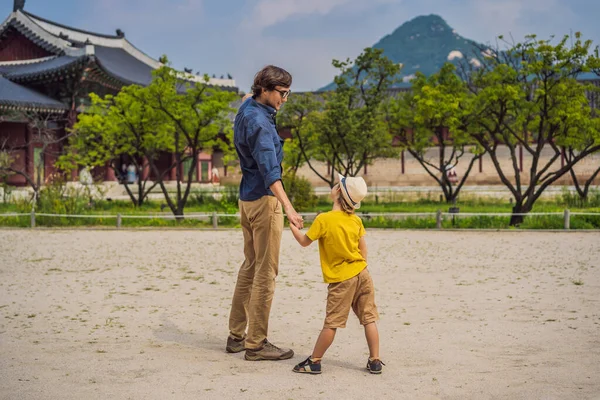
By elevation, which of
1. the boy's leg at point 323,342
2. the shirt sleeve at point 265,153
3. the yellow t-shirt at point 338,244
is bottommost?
the boy's leg at point 323,342

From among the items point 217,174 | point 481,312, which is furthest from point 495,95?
point 217,174

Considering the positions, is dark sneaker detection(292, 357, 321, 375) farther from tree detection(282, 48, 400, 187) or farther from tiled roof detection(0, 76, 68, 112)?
tiled roof detection(0, 76, 68, 112)

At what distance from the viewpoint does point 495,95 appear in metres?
16.4

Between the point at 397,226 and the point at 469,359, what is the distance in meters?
12.6

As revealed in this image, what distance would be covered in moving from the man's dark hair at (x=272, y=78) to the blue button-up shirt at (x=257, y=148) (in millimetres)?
153

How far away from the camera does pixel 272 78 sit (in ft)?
15.2

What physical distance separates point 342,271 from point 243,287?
2.89ft

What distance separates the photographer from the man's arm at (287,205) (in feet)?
13.8

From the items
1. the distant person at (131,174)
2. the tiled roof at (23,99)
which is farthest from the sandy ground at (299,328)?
the distant person at (131,174)

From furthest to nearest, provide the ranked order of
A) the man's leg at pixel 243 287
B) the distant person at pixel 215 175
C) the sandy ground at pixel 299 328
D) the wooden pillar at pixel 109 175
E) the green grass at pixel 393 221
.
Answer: the distant person at pixel 215 175, the wooden pillar at pixel 109 175, the green grass at pixel 393 221, the man's leg at pixel 243 287, the sandy ground at pixel 299 328

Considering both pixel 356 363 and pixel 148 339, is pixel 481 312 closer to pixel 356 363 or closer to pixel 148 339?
pixel 356 363

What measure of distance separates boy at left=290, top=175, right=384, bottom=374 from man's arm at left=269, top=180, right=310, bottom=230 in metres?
0.13

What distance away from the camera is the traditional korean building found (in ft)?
92.9

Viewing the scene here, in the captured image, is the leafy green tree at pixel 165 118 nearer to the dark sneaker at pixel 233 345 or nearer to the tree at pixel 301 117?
the tree at pixel 301 117
